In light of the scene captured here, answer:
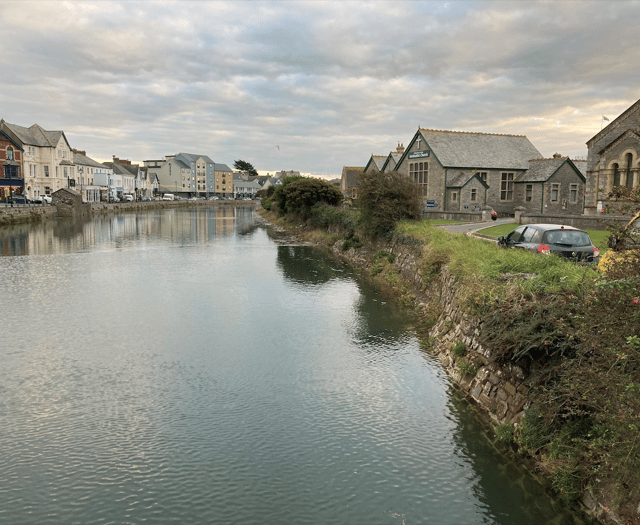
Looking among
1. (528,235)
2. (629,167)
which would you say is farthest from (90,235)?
(629,167)

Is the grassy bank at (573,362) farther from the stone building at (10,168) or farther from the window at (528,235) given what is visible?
the stone building at (10,168)

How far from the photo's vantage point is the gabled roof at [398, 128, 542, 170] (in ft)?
175

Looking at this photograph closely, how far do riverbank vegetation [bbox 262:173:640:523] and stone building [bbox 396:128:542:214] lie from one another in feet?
121

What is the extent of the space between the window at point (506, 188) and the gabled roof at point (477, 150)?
104 cm

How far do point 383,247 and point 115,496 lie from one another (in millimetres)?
27488

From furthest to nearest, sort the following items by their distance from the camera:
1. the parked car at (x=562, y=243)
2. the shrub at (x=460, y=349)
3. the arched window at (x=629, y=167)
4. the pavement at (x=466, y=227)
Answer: the arched window at (x=629, y=167) → the pavement at (x=466, y=227) → the parked car at (x=562, y=243) → the shrub at (x=460, y=349)

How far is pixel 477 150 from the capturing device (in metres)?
54.9

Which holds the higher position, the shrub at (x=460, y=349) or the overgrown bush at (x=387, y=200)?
the overgrown bush at (x=387, y=200)

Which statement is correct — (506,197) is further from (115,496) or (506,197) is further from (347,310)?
(115,496)

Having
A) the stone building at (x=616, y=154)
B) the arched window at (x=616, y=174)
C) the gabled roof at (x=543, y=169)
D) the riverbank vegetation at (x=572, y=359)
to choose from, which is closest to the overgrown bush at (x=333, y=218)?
the stone building at (x=616, y=154)

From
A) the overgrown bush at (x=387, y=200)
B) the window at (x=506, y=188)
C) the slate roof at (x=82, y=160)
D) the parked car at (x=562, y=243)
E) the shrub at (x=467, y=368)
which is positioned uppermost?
the slate roof at (x=82, y=160)

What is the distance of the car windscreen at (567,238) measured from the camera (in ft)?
59.5

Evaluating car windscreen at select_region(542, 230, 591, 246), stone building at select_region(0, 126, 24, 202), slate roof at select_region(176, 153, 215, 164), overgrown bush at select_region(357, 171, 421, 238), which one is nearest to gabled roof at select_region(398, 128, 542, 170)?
overgrown bush at select_region(357, 171, 421, 238)

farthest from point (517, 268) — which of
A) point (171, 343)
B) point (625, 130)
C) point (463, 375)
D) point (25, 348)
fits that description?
point (625, 130)
